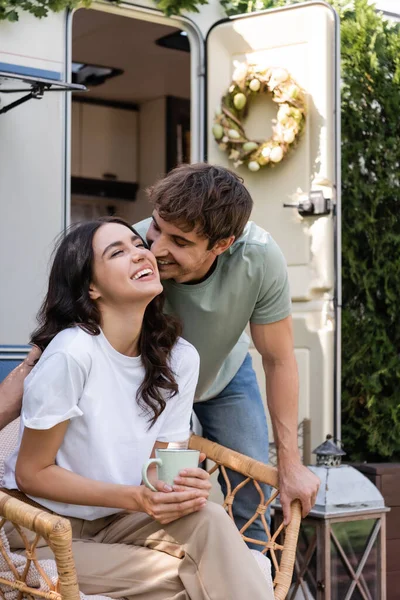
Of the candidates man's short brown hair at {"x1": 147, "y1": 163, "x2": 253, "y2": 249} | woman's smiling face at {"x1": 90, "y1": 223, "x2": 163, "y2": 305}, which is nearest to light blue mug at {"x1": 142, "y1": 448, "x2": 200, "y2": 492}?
woman's smiling face at {"x1": 90, "y1": 223, "x2": 163, "y2": 305}

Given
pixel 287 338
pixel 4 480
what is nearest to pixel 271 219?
pixel 287 338

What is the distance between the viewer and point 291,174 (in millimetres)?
4707

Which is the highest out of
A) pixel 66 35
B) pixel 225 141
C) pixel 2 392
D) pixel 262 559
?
pixel 66 35

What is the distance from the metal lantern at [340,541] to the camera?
3023 mm

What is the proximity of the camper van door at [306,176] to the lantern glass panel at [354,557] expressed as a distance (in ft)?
4.52

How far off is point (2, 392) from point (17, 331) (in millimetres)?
1910

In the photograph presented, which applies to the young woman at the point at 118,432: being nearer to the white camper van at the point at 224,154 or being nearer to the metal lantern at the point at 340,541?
the metal lantern at the point at 340,541

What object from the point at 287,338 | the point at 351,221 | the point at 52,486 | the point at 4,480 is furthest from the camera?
the point at 351,221

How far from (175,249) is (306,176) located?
7.74 ft

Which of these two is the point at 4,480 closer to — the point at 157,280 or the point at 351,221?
the point at 157,280

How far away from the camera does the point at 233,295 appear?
8.63 ft

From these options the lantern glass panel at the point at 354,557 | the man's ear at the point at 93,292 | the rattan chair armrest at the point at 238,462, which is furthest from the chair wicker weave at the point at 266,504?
the man's ear at the point at 93,292

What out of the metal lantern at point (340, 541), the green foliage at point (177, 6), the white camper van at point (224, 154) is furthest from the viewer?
the green foliage at point (177, 6)

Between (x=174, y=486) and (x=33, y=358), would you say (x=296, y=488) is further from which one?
(x=33, y=358)
